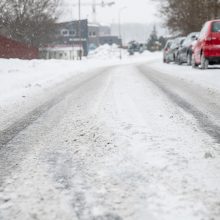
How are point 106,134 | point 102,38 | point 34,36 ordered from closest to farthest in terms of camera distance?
point 106,134 → point 34,36 → point 102,38

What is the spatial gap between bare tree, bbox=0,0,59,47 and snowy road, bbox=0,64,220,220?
39.7 metres

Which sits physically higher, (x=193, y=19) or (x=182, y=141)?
(x=193, y=19)

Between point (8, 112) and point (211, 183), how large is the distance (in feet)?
15.8

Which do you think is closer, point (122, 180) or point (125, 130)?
point (122, 180)

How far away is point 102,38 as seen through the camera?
132250 mm

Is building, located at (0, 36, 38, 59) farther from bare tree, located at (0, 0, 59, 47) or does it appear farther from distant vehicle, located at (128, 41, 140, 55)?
distant vehicle, located at (128, 41, 140, 55)

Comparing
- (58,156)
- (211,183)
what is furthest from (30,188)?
(211,183)

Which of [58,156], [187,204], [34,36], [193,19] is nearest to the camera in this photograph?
[187,204]

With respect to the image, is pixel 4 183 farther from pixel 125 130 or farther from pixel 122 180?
pixel 125 130

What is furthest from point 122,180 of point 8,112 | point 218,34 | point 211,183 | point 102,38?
point 102,38

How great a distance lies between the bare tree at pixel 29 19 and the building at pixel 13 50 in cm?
1104

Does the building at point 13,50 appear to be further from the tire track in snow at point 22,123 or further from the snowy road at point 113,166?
the snowy road at point 113,166

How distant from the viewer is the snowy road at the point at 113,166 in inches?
97.0

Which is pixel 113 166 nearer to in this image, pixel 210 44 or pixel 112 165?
pixel 112 165
